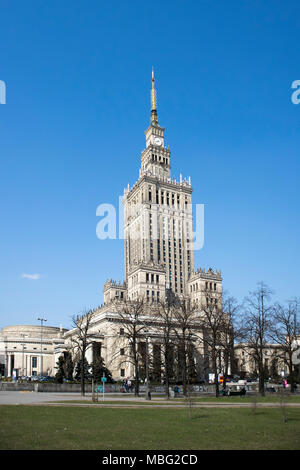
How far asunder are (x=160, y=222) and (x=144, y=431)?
475 feet

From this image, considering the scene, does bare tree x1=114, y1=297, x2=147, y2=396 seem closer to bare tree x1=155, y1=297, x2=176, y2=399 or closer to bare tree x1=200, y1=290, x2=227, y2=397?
bare tree x1=155, y1=297, x2=176, y2=399

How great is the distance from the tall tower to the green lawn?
116 meters

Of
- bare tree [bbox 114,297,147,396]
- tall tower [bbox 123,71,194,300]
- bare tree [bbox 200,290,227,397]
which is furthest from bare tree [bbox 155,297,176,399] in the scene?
tall tower [bbox 123,71,194,300]

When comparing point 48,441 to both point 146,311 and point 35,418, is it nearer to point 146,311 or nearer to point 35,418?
point 35,418

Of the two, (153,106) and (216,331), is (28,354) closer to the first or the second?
(216,331)

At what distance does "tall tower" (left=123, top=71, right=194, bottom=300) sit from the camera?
522 feet

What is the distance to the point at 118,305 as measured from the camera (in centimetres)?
12150

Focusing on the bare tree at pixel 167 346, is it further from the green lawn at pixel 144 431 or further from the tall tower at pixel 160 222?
the tall tower at pixel 160 222

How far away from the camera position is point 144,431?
2088cm

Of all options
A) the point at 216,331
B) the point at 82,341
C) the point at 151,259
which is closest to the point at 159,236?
the point at 151,259

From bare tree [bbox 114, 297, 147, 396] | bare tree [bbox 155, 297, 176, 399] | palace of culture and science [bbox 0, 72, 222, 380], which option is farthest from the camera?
palace of culture and science [bbox 0, 72, 222, 380]

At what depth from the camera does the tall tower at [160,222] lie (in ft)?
522
